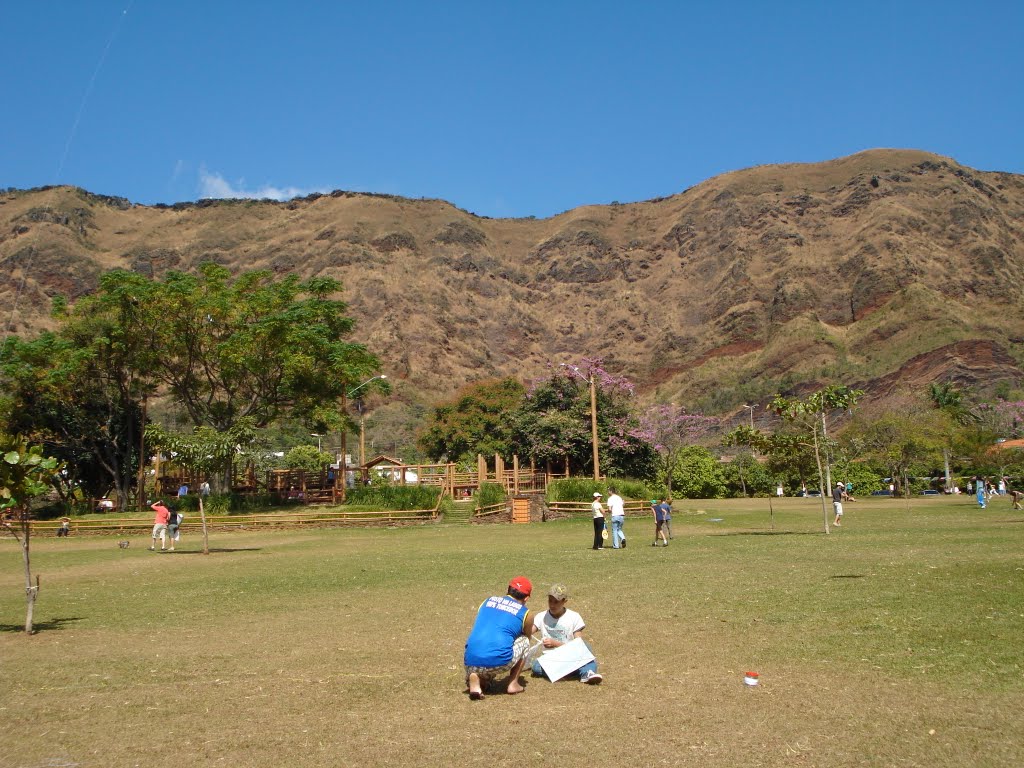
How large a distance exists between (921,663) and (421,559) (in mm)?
14297

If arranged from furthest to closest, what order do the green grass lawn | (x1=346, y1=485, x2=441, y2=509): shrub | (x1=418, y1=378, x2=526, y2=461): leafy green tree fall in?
1. (x1=418, y1=378, x2=526, y2=461): leafy green tree
2. (x1=346, y1=485, x2=441, y2=509): shrub
3. the green grass lawn

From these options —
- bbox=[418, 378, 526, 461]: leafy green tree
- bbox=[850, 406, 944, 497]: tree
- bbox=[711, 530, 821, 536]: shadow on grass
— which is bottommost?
bbox=[711, 530, 821, 536]: shadow on grass

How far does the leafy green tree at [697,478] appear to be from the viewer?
218 feet

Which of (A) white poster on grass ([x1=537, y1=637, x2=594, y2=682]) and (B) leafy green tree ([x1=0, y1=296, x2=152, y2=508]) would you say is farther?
(B) leafy green tree ([x1=0, y1=296, x2=152, y2=508])

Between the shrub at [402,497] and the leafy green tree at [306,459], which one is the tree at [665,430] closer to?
the shrub at [402,497]

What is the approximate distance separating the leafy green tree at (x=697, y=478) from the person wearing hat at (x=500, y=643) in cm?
5896

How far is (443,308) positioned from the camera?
15588cm

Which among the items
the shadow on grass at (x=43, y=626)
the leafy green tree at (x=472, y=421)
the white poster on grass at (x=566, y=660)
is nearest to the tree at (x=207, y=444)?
the leafy green tree at (x=472, y=421)

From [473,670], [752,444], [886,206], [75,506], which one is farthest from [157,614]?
[886,206]

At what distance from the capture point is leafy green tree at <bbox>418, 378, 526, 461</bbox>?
70.3 m

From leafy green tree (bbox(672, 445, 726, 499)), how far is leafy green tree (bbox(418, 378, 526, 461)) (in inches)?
550

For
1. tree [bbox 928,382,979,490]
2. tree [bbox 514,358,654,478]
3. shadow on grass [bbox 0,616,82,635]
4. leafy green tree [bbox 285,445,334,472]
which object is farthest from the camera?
leafy green tree [bbox 285,445,334,472]

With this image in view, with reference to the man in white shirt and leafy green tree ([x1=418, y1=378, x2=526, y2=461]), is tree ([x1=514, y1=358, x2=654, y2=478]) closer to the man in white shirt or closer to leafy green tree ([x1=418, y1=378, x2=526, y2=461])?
leafy green tree ([x1=418, y1=378, x2=526, y2=461])

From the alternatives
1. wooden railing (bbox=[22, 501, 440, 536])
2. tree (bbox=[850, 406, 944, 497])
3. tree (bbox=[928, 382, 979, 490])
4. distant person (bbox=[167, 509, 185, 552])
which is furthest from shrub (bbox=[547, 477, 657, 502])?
tree (bbox=[928, 382, 979, 490])
